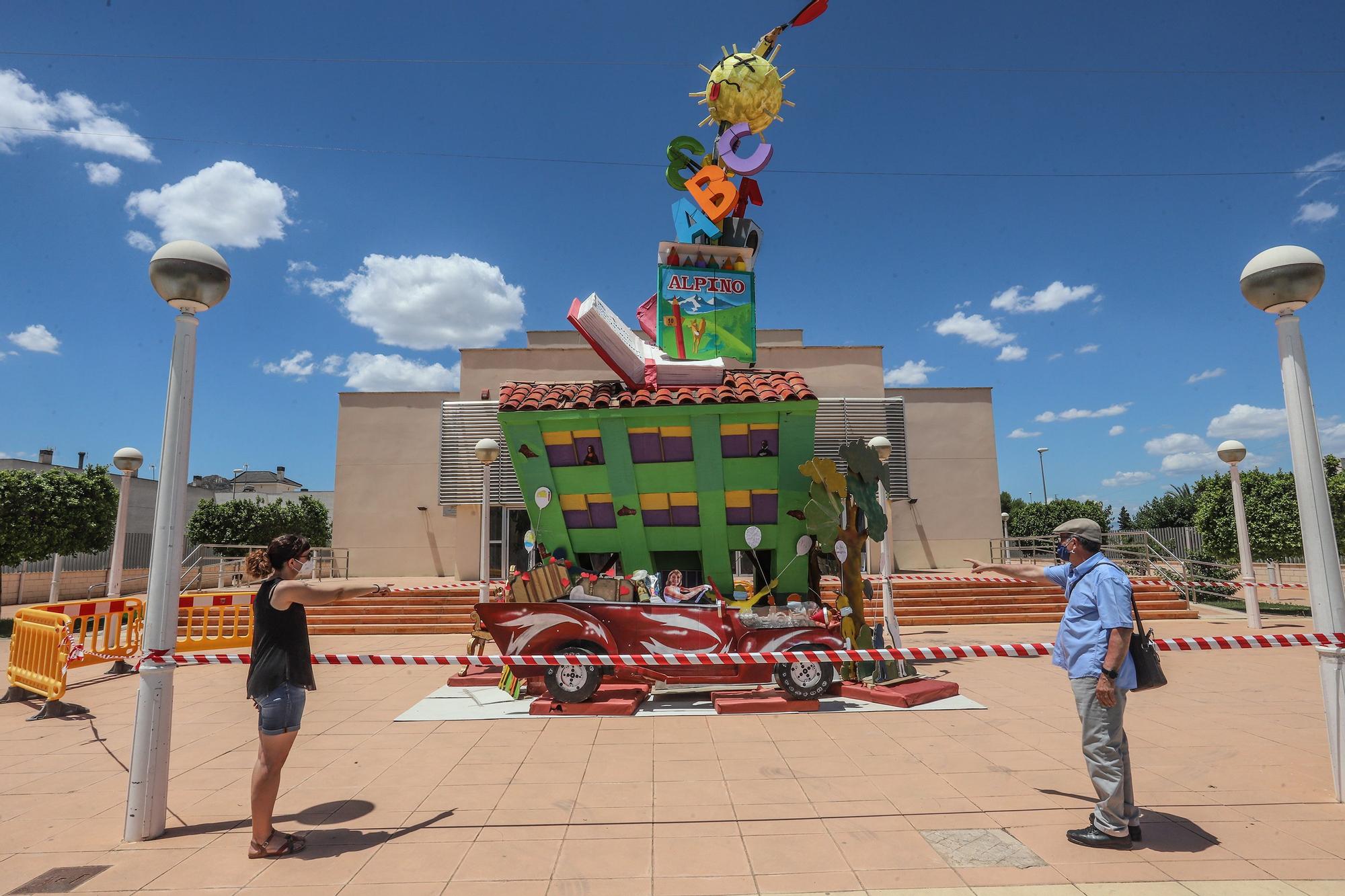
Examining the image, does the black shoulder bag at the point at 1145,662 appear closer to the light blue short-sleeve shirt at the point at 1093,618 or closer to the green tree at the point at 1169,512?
the light blue short-sleeve shirt at the point at 1093,618

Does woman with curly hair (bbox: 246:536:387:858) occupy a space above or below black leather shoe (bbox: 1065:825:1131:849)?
above

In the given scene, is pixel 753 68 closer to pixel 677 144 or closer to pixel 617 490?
pixel 677 144

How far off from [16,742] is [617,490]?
6.27m

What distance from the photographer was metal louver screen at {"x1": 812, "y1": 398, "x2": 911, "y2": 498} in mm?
21219

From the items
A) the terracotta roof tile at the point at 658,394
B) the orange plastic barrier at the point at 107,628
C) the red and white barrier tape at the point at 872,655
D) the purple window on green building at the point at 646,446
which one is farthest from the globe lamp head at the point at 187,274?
the orange plastic barrier at the point at 107,628

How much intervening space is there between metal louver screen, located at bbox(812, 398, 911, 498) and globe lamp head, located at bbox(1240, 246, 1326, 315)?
1620 centimetres

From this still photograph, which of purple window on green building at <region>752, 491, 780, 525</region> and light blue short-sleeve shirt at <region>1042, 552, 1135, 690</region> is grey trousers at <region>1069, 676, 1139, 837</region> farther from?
purple window on green building at <region>752, 491, 780, 525</region>

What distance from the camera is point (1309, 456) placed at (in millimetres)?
4730

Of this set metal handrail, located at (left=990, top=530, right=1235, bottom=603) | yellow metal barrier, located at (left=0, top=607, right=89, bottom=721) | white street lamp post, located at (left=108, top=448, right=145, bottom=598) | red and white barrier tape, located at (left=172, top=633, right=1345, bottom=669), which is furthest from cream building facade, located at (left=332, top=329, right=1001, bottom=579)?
red and white barrier tape, located at (left=172, top=633, right=1345, bottom=669)

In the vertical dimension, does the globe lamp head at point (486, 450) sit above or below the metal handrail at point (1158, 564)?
above

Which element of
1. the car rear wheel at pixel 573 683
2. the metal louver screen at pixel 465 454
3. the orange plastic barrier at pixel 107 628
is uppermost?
the metal louver screen at pixel 465 454

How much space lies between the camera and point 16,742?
6.59 m

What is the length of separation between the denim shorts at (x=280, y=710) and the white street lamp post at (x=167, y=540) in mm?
722

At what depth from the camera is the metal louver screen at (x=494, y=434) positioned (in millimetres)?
21016
